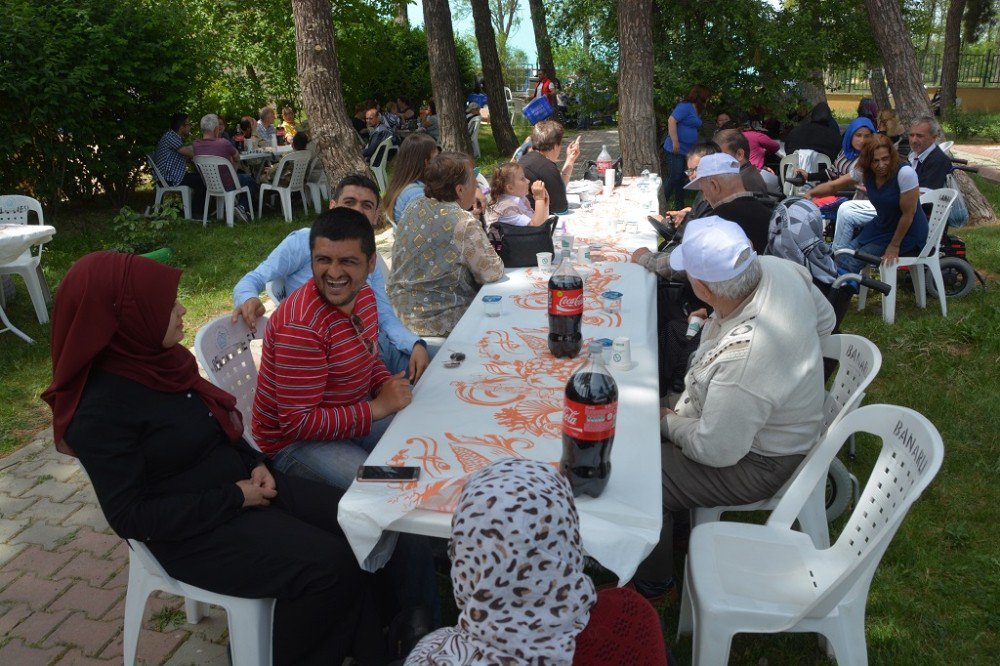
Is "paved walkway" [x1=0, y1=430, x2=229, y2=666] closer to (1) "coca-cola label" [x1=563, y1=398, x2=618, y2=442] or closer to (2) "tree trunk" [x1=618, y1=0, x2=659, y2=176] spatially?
(1) "coca-cola label" [x1=563, y1=398, x2=618, y2=442]

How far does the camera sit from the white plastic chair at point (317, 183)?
1003 cm

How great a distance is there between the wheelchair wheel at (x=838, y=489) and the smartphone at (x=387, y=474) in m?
1.91

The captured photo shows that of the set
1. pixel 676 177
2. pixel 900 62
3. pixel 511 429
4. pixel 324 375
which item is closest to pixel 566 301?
pixel 511 429

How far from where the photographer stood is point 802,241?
4023 mm

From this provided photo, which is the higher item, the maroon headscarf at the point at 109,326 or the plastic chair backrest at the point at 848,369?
the maroon headscarf at the point at 109,326

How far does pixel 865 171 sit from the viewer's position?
17.2 ft

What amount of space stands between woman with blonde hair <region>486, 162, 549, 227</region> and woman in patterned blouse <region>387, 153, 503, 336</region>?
1.14 metres

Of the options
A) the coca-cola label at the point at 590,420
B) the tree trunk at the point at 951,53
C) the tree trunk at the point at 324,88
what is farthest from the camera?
the tree trunk at the point at 951,53

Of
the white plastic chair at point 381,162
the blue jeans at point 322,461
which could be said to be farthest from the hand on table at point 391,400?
the white plastic chair at point 381,162

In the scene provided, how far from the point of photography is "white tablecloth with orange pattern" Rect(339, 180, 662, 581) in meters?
1.80

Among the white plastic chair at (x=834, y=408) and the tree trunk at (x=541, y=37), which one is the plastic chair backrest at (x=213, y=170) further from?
the tree trunk at (x=541, y=37)

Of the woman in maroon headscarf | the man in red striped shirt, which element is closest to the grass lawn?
the woman in maroon headscarf

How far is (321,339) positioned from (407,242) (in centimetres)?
146

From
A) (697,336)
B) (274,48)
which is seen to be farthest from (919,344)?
(274,48)
